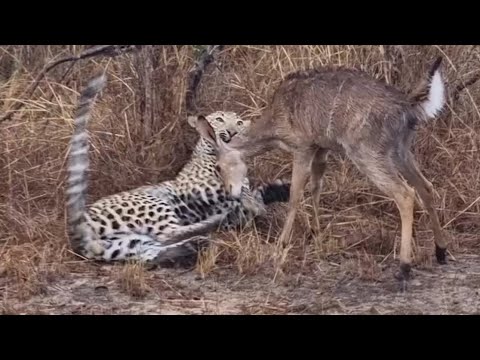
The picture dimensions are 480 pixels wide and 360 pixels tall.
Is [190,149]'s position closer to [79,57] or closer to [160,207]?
[160,207]

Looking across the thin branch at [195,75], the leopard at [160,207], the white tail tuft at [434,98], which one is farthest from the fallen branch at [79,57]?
the white tail tuft at [434,98]

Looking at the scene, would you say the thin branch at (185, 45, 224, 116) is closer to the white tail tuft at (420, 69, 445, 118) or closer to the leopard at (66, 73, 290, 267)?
the leopard at (66, 73, 290, 267)

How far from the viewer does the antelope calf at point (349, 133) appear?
264 inches

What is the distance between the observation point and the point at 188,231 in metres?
7.25

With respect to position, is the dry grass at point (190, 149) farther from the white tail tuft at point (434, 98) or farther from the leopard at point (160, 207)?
the white tail tuft at point (434, 98)

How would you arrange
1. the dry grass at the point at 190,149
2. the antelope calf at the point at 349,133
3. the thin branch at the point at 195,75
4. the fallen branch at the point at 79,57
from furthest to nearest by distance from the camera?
the thin branch at the point at 195,75
the fallen branch at the point at 79,57
the dry grass at the point at 190,149
the antelope calf at the point at 349,133

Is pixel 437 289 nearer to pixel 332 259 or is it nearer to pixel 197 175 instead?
pixel 332 259

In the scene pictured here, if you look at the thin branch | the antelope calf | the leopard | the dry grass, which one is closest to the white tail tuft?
the antelope calf

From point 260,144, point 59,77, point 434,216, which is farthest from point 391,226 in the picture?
point 59,77

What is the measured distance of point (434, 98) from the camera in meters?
6.88

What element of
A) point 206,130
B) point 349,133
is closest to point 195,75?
point 206,130

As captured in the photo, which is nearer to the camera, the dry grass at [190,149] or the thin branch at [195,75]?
the dry grass at [190,149]

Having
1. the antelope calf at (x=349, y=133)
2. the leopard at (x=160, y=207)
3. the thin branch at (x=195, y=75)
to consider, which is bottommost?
the leopard at (x=160, y=207)

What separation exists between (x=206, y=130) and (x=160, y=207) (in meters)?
0.69
